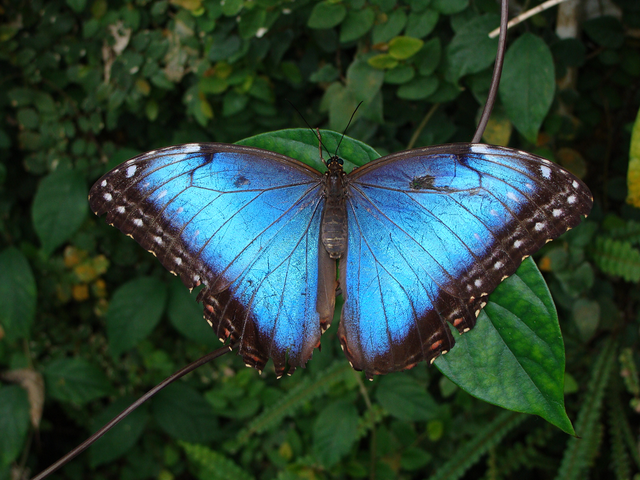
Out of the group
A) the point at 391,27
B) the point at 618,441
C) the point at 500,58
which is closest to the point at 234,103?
the point at 391,27

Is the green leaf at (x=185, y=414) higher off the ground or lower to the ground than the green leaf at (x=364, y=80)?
lower

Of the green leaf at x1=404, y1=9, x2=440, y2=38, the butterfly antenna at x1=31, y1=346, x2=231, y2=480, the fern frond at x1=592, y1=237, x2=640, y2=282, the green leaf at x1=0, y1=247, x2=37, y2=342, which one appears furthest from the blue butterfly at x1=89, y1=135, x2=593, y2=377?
the green leaf at x1=0, y1=247, x2=37, y2=342

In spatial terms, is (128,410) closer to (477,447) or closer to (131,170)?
(131,170)

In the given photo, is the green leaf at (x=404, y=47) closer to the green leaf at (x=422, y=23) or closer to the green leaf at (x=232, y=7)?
the green leaf at (x=422, y=23)

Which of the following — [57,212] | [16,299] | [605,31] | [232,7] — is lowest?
[16,299]

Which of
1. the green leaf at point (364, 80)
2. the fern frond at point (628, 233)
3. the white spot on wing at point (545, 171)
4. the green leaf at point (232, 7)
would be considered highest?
the green leaf at point (232, 7)

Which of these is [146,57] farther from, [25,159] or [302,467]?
[302,467]

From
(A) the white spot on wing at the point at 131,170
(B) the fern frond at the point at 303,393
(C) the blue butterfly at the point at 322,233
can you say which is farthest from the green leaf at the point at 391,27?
(B) the fern frond at the point at 303,393
